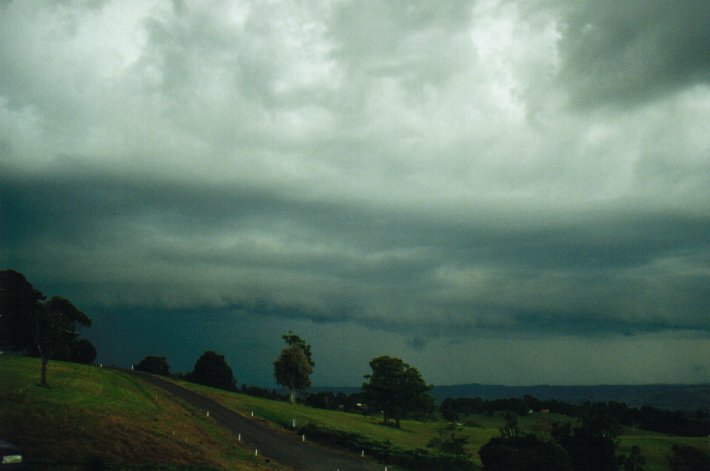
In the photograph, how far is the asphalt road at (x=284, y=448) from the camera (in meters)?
48.1

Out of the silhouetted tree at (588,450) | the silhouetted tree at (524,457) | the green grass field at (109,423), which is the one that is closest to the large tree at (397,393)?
the green grass field at (109,423)

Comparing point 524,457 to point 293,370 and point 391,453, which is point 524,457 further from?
point 293,370

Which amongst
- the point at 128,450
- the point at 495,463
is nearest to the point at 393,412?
the point at 495,463

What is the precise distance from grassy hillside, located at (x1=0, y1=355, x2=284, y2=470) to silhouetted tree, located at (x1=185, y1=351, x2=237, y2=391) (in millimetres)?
75610

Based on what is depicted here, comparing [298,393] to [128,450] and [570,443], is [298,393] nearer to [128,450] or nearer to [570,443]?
[570,443]

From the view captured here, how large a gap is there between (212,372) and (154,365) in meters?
19.3

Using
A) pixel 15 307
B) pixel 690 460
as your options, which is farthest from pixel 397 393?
pixel 15 307

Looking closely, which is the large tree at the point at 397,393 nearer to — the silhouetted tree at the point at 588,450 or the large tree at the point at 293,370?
the large tree at the point at 293,370

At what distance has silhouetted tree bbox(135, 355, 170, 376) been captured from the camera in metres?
145

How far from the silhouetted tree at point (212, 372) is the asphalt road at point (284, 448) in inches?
2516

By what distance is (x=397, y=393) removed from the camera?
10938 centimetres

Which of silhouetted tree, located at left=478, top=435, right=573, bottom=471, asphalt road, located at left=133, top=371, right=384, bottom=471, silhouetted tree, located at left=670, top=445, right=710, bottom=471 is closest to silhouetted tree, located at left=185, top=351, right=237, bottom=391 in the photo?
asphalt road, located at left=133, top=371, right=384, bottom=471

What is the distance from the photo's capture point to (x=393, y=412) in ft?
358

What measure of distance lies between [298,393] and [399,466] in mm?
86827
